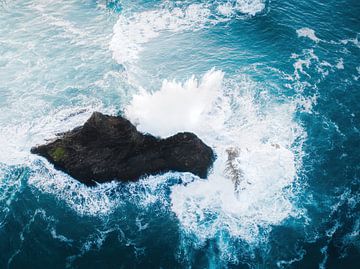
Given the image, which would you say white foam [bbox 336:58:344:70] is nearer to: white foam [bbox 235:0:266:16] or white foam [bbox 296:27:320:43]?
white foam [bbox 296:27:320:43]

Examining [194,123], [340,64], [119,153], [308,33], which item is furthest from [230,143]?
[308,33]

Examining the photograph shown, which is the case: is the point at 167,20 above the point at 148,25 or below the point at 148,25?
above

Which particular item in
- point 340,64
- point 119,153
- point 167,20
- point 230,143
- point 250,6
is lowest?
point 230,143

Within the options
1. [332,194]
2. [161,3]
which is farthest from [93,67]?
[332,194]

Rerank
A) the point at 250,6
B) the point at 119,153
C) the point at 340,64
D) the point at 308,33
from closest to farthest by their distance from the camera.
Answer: the point at 119,153
the point at 340,64
the point at 308,33
the point at 250,6

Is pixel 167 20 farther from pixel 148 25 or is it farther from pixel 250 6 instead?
pixel 250 6

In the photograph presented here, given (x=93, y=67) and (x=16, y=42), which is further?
(x=16, y=42)

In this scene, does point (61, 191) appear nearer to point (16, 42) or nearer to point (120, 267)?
point (120, 267)
